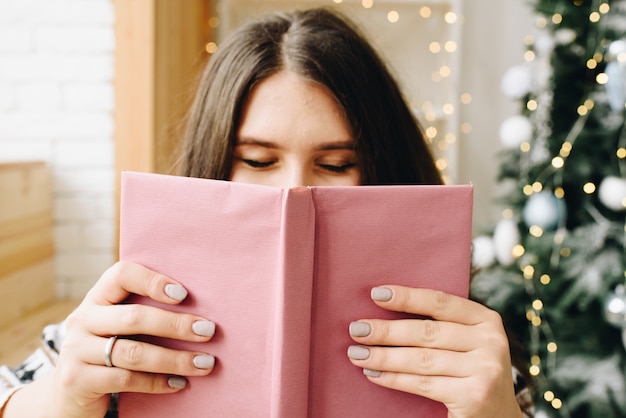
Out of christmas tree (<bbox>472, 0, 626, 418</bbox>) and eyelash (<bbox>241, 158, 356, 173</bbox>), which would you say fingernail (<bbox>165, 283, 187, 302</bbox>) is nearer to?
eyelash (<bbox>241, 158, 356, 173</bbox>)

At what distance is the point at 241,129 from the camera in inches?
34.9

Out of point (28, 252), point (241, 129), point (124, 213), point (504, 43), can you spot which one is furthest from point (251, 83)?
point (504, 43)

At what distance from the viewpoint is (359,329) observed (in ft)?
1.94

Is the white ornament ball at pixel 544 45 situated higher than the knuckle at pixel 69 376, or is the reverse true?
the white ornament ball at pixel 544 45

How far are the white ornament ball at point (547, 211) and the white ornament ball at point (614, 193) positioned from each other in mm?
168

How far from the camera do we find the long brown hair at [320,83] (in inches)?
35.6

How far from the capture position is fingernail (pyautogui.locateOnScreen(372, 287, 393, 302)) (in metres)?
0.59

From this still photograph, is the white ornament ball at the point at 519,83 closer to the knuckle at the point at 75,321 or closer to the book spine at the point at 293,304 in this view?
the book spine at the point at 293,304

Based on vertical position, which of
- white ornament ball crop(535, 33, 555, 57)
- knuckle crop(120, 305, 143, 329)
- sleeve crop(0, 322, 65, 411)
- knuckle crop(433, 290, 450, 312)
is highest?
white ornament ball crop(535, 33, 555, 57)

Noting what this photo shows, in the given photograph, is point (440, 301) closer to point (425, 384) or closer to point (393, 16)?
point (425, 384)

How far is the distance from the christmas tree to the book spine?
1456 mm

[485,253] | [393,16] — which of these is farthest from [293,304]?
[393,16]

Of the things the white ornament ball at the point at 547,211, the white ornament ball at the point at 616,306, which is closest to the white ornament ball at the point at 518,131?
the white ornament ball at the point at 547,211

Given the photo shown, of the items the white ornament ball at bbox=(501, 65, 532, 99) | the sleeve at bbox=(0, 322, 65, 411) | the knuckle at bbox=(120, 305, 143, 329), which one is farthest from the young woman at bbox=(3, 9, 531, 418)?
the white ornament ball at bbox=(501, 65, 532, 99)
